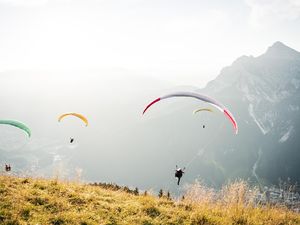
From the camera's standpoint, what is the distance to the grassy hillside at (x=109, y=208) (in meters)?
8.16

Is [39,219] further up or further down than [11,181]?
further down

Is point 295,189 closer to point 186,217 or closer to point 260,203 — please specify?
point 260,203

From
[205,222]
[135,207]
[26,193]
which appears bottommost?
[205,222]

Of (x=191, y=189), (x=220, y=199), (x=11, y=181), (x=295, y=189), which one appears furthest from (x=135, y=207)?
(x=295, y=189)

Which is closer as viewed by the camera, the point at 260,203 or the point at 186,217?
the point at 186,217

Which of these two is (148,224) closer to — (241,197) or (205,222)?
(205,222)

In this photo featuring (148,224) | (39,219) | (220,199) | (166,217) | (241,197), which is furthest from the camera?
(220,199)

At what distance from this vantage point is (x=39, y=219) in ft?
25.7

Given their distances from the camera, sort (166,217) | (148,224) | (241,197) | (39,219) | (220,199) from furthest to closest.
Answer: (220,199), (241,197), (166,217), (148,224), (39,219)

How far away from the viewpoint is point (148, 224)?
27.9 ft

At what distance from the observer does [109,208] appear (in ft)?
30.6

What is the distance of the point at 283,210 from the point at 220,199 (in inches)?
82.9

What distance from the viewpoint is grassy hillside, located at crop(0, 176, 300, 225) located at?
816 centimetres

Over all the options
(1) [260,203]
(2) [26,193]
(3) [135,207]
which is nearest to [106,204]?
(3) [135,207]
